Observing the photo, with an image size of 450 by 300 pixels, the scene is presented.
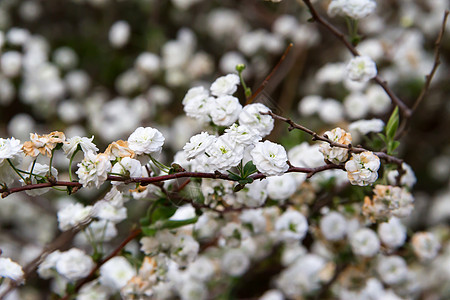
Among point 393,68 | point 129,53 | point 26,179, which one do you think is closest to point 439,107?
point 393,68

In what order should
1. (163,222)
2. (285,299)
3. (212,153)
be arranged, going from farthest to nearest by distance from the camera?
(285,299)
(163,222)
(212,153)

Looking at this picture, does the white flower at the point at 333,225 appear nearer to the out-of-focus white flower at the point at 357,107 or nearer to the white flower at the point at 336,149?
the white flower at the point at 336,149

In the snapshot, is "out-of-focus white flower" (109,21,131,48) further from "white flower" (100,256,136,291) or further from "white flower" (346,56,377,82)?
"white flower" (346,56,377,82)

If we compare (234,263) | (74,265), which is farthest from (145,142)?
(234,263)

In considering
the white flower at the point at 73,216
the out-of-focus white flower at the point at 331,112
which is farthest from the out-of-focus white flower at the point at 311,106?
the white flower at the point at 73,216

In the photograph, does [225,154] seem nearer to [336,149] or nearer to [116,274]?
[336,149]

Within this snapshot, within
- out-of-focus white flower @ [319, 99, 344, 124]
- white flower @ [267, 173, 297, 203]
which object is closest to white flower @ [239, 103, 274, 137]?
white flower @ [267, 173, 297, 203]

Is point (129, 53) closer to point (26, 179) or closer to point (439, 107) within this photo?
point (439, 107)
